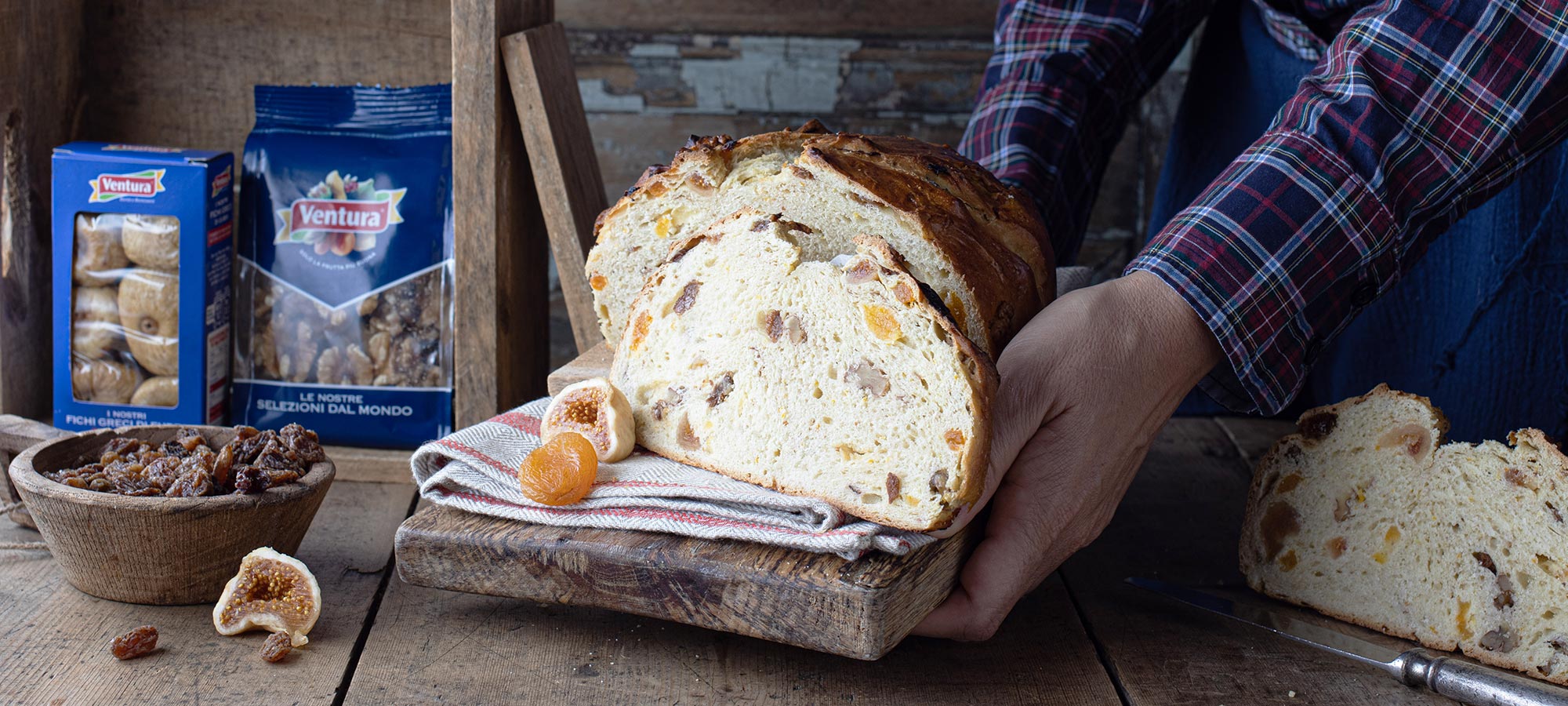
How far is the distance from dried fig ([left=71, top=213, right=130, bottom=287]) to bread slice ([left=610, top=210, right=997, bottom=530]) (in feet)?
2.93

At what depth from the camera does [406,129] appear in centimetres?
183

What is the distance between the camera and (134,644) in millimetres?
1174

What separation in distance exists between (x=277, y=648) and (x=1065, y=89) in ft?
4.97

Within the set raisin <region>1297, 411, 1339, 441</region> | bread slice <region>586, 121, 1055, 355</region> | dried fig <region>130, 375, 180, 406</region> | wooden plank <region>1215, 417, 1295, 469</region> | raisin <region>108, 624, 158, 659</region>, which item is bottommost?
raisin <region>108, 624, 158, 659</region>

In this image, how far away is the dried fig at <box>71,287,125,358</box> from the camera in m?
1.76

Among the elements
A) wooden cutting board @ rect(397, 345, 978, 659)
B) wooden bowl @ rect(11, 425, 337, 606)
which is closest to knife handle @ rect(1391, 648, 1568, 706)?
wooden cutting board @ rect(397, 345, 978, 659)

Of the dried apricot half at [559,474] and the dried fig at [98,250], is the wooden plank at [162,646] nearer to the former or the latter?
the dried apricot half at [559,474]

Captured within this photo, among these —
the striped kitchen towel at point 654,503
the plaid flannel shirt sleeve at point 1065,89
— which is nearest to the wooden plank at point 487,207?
the striped kitchen towel at point 654,503

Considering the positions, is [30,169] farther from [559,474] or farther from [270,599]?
[559,474]

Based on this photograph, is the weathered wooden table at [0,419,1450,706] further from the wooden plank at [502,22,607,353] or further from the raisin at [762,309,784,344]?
the wooden plank at [502,22,607,353]

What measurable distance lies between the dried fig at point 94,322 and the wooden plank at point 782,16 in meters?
1.44

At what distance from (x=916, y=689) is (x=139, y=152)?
4.55 ft

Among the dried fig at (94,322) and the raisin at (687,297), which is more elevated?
the raisin at (687,297)

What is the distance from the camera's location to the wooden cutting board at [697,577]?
1.10 metres
